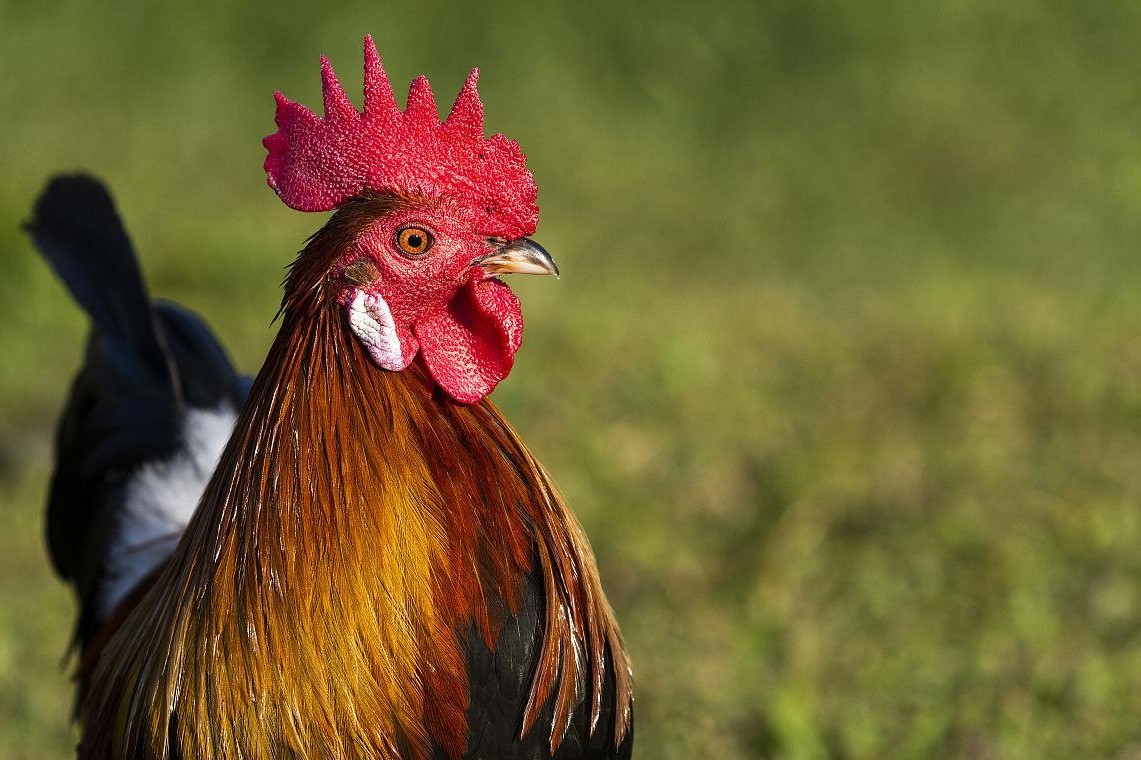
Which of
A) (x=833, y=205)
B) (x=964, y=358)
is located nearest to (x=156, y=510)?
(x=964, y=358)

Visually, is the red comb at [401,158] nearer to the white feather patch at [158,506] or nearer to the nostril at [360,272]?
the nostril at [360,272]

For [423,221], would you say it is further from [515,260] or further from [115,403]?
[115,403]

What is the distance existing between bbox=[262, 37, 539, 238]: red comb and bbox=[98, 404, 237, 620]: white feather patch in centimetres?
101

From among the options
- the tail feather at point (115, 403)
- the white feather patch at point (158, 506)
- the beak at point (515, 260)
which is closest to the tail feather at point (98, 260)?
the tail feather at point (115, 403)

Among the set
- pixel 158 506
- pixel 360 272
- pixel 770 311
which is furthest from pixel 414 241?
pixel 770 311

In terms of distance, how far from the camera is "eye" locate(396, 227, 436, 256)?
2.18 metres

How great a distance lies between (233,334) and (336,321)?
14.5ft

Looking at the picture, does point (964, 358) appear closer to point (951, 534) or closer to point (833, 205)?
point (951, 534)

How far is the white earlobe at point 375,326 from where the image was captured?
2.16 metres

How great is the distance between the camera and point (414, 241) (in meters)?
2.19

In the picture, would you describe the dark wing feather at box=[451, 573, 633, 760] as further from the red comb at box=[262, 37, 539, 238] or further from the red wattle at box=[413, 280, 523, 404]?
the red comb at box=[262, 37, 539, 238]

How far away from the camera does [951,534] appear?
15.7ft

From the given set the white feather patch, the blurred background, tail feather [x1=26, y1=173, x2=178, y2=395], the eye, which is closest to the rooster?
the eye

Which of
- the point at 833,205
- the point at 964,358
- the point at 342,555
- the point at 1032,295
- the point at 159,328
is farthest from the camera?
the point at 833,205
